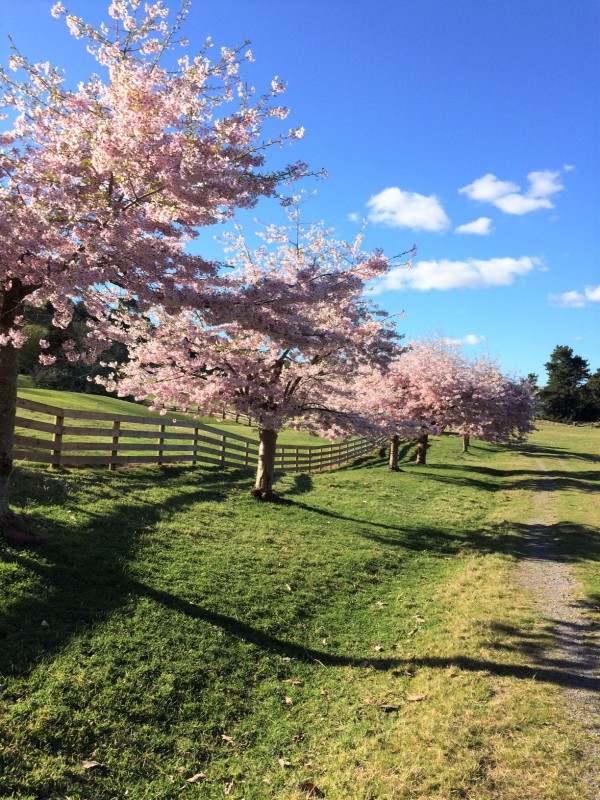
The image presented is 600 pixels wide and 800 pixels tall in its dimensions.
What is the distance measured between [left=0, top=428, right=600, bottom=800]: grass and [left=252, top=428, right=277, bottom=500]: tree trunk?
116 inches

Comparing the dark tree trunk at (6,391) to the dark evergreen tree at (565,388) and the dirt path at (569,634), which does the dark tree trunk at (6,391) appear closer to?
the dirt path at (569,634)

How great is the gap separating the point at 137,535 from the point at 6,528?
2276mm

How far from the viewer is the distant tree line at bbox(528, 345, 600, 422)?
8812 cm

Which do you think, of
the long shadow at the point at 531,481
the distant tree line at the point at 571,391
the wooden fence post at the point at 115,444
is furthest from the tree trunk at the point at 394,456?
the distant tree line at the point at 571,391

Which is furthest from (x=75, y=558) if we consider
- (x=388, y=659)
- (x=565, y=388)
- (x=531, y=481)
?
(x=565, y=388)

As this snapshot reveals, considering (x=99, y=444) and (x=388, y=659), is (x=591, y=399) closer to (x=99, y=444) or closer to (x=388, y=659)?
(x=99, y=444)

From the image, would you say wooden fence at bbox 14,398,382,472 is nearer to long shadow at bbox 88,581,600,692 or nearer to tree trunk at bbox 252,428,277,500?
tree trunk at bbox 252,428,277,500

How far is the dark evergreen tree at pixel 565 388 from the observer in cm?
8831

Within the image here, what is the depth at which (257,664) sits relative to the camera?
245 inches

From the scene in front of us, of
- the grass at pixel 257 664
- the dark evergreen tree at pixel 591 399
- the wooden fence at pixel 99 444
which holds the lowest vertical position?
the grass at pixel 257 664

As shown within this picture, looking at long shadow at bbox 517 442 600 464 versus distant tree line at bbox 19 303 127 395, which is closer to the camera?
distant tree line at bbox 19 303 127 395

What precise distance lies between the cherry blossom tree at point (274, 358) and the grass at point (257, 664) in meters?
3.18

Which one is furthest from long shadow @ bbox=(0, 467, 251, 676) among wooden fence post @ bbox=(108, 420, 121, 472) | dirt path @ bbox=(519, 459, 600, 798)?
dirt path @ bbox=(519, 459, 600, 798)

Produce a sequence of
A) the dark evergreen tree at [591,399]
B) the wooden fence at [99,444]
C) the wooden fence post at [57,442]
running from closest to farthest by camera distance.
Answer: the wooden fence at [99,444] → the wooden fence post at [57,442] → the dark evergreen tree at [591,399]
